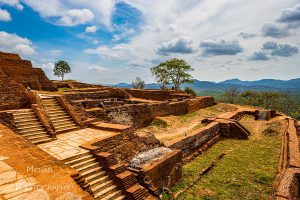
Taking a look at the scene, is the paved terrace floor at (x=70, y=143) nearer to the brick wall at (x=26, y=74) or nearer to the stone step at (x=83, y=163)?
the stone step at (x=83, y=163)

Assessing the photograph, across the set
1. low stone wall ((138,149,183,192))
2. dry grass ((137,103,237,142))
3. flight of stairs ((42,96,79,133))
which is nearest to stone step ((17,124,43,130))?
flight of stairs ((42,96,79,133))

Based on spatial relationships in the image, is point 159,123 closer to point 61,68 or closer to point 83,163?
point 83,163

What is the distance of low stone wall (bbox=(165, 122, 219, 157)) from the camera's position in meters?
10.4

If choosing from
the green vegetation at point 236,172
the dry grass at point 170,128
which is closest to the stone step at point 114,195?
the green vegetation at point 236,172

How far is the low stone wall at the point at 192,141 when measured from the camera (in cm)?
1037

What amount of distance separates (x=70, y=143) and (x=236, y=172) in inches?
272

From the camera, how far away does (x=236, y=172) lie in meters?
9.12

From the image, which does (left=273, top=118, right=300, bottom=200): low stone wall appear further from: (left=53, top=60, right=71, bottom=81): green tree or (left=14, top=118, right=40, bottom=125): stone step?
(left=53, top=60, right=71, bottom=81): green tree

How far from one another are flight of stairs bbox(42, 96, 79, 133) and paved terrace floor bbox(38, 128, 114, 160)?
0.42m

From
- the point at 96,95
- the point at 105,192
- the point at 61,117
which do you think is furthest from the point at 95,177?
the point at 96,95

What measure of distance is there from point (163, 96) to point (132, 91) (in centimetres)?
405

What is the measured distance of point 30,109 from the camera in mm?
8984

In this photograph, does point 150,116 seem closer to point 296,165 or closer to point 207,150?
point 207,150

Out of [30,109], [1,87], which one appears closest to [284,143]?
[30,109]
